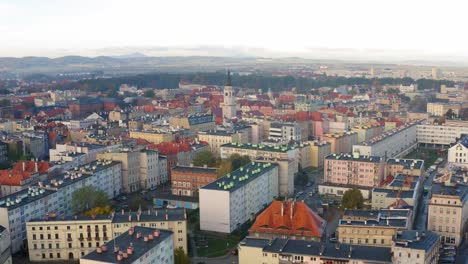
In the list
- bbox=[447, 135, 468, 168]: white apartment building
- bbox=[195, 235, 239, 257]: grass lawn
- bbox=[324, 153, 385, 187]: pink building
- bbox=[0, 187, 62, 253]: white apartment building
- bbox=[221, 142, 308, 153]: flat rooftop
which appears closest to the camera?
bbox=[195, 235, 239, 257]: grass lawn

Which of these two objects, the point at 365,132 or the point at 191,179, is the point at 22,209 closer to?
the point at 191,179

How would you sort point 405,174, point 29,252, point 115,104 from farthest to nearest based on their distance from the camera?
point 115,104 → point 405,174 → point 29,252

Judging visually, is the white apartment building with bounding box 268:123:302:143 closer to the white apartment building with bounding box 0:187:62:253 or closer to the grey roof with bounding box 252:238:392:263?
the white apartment building with bounding box 0:187:62:253

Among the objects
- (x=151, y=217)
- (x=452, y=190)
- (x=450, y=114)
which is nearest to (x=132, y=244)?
(x=151, y=217)

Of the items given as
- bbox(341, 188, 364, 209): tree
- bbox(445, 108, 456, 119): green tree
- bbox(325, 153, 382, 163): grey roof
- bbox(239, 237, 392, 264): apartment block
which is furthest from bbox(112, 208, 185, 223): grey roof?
bbox(445, 108, 456, 119): green tree

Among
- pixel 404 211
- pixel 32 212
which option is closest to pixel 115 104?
pixel 32 212

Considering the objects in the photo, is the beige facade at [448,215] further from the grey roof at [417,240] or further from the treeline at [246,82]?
the treeline at [246,82]

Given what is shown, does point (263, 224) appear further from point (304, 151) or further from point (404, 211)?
point (304, 151)
